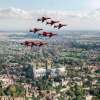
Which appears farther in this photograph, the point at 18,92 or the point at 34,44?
the point at 18,92

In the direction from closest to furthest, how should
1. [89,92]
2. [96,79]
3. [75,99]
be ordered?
[75,99] → [89,92] → [96,79]

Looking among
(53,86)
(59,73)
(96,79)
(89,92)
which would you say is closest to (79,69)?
(59,73)

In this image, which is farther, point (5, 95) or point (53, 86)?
point (53, 86)

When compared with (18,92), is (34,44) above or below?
above

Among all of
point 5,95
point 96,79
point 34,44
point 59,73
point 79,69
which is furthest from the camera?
point 79,69

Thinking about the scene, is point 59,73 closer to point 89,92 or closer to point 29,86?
point 29,86

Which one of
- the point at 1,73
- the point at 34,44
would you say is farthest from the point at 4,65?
the point at 34,44

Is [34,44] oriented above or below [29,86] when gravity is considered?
above

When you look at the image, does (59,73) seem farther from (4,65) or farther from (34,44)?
(34,44)

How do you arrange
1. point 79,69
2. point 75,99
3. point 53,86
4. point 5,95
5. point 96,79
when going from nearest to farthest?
point 75,99, point 5,95, point 53,86, point 96,79, point 79,69
